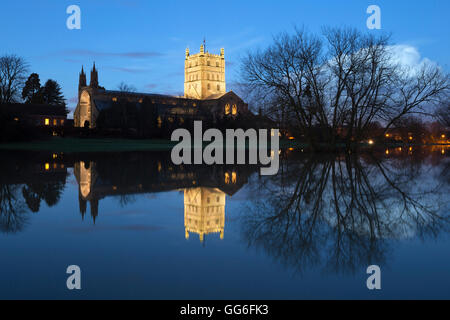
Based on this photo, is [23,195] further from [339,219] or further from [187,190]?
[339,219]

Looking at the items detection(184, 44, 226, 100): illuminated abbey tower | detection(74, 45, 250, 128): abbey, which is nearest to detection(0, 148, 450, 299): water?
detection(74, 45, 250, 128): abbey

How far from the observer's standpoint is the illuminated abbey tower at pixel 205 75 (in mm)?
139250

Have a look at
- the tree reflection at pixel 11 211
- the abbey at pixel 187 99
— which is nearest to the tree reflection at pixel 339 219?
the tree reflection at pixel 11 211

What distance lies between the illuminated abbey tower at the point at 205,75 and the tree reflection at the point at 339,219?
129m

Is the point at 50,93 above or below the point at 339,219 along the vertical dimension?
above

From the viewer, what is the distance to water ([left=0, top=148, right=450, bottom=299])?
13.0 ft

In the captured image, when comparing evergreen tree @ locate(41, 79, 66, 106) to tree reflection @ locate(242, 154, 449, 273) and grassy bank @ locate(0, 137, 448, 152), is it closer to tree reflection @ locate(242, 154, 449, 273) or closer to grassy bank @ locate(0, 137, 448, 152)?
grassy bank @ locate(0, 137, 448, 152)

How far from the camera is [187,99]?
113 m

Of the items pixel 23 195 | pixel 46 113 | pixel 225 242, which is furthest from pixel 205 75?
pixel 225 242

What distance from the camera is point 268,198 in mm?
9281

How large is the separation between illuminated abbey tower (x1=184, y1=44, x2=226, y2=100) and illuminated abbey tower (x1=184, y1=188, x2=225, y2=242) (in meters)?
129

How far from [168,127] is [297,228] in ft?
185

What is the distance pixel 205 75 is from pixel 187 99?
29114 mm

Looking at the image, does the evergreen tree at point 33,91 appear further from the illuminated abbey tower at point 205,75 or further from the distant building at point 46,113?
the illuminated abbey tower at point 205,75
